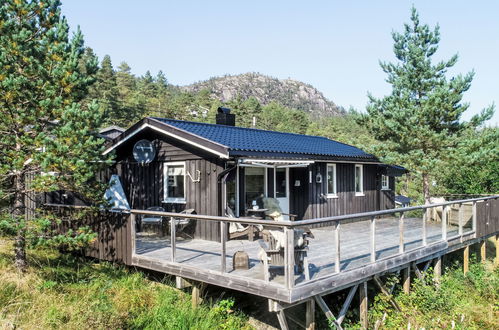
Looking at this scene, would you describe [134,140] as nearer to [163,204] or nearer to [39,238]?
[163,204]

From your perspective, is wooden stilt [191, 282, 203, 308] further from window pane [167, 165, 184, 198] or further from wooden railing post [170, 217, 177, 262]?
window pane [167, 165, 184, 198]

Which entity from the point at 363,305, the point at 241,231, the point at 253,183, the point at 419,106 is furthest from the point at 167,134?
the point at 419,106

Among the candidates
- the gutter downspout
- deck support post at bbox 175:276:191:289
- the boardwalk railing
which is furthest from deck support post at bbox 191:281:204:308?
the gutter downspout

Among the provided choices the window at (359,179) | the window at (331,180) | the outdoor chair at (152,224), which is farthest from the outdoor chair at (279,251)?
the window at (359,179)

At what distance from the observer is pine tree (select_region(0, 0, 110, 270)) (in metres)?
6.39

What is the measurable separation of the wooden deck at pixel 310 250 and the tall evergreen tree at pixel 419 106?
372 centimetres

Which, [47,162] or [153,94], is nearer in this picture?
[47,162]

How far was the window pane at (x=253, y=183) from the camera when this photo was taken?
32.6 ft

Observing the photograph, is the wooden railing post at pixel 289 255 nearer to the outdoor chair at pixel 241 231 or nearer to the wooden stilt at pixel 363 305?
the wooden stilt at pixel 363 305

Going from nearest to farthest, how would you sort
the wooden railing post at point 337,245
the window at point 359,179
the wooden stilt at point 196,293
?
1. the wooden railing post at point 337,245
2. the wooden stilt at point 196,293
3. the window at point 359,179

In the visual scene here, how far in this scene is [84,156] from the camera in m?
6.60

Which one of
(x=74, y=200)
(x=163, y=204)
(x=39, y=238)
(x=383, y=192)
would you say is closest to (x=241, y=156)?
(x=163, y=204)

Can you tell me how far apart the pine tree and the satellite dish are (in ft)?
10.8

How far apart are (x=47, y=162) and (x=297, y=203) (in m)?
7.47
